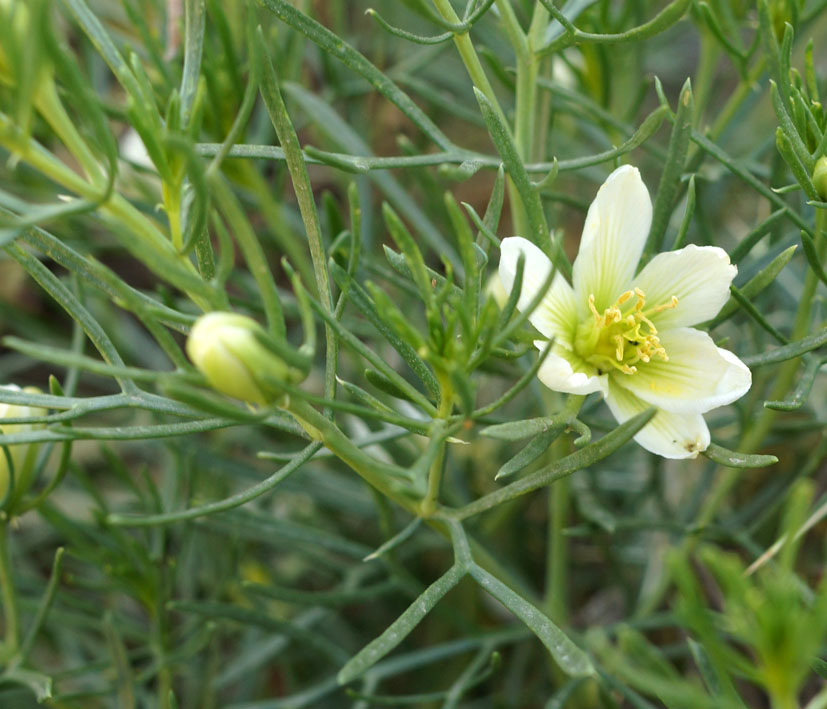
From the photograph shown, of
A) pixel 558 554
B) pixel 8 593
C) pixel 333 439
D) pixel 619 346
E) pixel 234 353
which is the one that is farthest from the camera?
pixel 558 554

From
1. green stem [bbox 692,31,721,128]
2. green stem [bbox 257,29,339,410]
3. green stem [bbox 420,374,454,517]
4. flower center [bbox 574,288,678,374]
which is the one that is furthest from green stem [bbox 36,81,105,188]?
green stem [bbox 692,31,721,128]

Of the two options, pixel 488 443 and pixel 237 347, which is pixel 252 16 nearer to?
pixel 237 347

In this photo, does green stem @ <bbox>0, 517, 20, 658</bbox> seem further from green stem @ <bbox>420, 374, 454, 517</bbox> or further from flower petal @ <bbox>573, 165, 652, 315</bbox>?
flower petal @ <bbox>573, 165, 652, 315</bbox>

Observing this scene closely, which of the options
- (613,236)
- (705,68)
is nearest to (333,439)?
(613,236)

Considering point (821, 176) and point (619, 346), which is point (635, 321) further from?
point (821, 176)

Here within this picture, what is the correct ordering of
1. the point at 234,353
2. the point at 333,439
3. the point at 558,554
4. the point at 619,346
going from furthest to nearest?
1. the point at 558,554
2. the point at 619,346
3. the point at 333,439
4. the point at 234,353

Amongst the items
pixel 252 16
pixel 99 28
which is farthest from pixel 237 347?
pixel 99 28

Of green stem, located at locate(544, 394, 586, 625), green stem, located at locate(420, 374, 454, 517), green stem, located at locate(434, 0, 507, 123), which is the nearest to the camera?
green stem, located at locate(420, 374, 454, 517)
